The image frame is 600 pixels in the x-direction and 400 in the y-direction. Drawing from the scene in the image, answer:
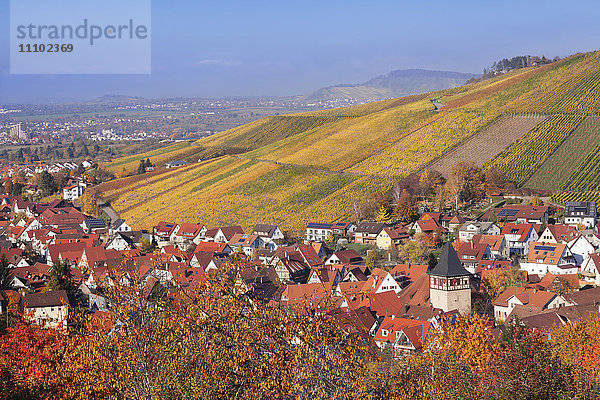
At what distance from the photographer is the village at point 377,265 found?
34906 millimetres

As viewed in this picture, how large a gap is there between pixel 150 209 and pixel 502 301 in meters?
53.3

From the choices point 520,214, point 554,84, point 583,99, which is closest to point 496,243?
point 520,214

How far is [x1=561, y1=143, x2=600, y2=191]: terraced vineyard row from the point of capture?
62250 millimetres

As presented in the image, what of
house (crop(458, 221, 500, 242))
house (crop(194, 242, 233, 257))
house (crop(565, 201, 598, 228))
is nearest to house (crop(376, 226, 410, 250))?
house (crop(458, 221, 500, 242))

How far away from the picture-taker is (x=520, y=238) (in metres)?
52.4

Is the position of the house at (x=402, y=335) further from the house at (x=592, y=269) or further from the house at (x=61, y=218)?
the house at (x=61, y=218)

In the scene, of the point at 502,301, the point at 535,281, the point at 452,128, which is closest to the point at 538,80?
the point at 452,128

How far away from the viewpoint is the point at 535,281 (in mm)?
43562

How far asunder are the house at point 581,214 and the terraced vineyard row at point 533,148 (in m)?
9.73

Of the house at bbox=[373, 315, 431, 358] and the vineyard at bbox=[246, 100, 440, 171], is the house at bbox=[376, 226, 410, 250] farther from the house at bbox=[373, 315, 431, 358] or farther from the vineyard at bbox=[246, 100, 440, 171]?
the vineyard at bbox=[246, 100, 440, 171]

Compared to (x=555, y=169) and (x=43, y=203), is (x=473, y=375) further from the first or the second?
(x=43, y=203)

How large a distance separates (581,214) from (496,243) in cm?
873

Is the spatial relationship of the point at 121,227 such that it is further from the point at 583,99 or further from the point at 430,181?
the point at 583,99

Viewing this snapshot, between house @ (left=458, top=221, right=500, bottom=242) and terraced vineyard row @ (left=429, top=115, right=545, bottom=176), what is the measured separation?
1601 cm
